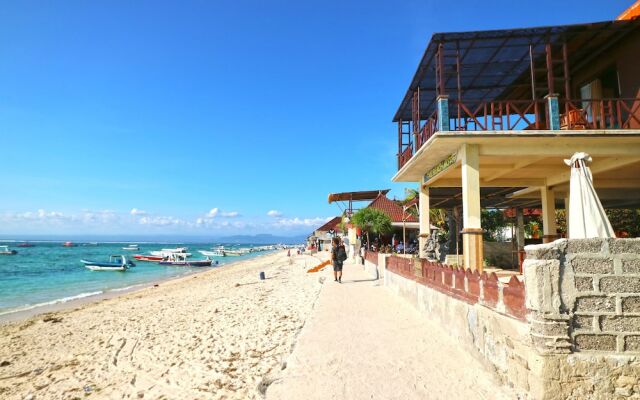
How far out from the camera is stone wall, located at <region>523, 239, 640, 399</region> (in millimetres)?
3600

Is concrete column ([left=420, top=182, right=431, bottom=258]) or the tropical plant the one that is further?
the tropical plant

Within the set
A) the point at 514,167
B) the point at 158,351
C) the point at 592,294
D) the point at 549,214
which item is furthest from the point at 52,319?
the point at 549,214

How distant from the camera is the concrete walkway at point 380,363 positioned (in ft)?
14.4

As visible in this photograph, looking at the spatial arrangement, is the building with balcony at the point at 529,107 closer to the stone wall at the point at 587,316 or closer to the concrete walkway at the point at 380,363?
the concrete walkway at the point at 380,363

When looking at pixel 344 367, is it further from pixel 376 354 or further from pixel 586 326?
pixel 586 326

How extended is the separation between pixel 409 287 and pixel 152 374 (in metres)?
5.89

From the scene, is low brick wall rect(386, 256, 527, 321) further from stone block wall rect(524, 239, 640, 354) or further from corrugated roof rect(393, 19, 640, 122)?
corrugated roof rect(393, 19, 640, 122)

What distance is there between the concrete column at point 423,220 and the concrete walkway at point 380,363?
3.53 m

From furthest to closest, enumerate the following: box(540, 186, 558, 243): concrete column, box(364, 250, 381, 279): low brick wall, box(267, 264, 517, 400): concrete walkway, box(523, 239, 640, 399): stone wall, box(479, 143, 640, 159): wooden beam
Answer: box(364, 250, 381, 279): low brick wall < box(540, 186, 558, 243): concrete column < box(479, 143, 640, 159): wooden beam < box(267, 264, 517, 400): concrete walkway < box(523, 239, 640, 399): stone wall

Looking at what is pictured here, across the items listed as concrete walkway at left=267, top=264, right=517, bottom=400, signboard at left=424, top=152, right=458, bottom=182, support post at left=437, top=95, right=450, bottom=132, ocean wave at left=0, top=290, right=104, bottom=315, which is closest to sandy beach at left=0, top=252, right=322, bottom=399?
concrete walkway at left=267, top=264, right=517, bottom=400

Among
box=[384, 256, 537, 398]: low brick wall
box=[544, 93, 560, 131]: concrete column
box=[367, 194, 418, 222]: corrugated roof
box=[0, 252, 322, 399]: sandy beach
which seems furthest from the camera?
box=[367, 194, 418, 222]: corrugated roof

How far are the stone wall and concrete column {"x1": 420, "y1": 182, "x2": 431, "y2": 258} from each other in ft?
25.8

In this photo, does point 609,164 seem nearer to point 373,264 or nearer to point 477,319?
point 477,319

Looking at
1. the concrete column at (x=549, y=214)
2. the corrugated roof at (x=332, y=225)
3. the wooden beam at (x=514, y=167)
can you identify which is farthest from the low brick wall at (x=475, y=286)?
the corrugated roof at (x=332, y=225)
